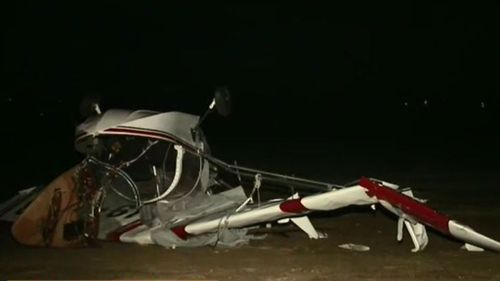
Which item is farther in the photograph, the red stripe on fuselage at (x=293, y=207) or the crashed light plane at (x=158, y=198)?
the crashed light plane at (x=158, y=198)

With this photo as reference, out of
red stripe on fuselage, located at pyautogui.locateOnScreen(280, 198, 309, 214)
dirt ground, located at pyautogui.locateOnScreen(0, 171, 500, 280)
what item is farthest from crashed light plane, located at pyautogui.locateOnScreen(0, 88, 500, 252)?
dirt ground, located at pyautogui.locateOnScreen(0, 171, 500, 280)

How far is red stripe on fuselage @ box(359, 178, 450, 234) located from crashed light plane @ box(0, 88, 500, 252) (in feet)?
0.23

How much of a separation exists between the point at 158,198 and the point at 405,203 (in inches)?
133

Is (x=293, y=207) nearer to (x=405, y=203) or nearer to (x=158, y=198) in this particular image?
(x=405, y=203)

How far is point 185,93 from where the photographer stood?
75.6m

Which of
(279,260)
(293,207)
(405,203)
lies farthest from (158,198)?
(405,203)

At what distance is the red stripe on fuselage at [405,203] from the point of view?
26.5 feet

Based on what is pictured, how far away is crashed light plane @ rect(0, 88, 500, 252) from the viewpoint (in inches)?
344

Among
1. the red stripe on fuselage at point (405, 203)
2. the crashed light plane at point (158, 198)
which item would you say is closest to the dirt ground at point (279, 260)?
the crashed light plane at point (158, 198)

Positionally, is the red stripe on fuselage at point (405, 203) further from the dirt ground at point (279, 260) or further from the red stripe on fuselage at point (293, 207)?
the red stripe on fuselage at point (293, 207)

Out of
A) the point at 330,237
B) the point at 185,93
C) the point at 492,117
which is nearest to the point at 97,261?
the point at 330,237

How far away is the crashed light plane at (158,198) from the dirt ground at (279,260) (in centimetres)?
23

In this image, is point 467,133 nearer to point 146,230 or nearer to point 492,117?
point 492,117

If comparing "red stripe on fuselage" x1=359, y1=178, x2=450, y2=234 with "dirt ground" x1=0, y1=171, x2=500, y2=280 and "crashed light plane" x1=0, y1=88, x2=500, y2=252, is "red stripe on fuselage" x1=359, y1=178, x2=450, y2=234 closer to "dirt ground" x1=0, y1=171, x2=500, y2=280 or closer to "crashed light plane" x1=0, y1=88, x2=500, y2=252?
"crashed light plane" x1=0, y1=88, x2=500, y2=252
